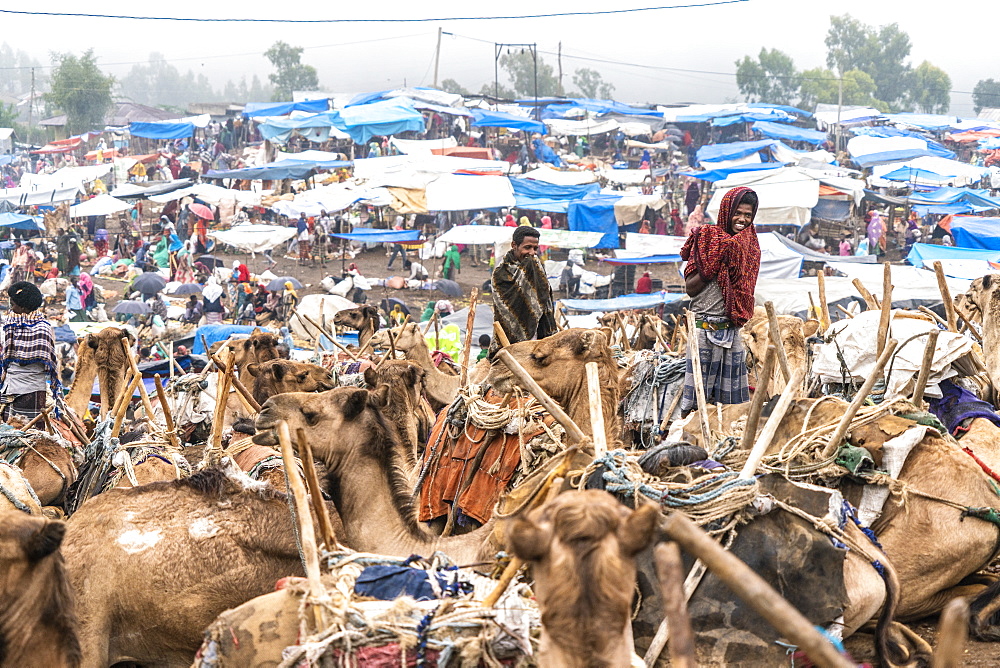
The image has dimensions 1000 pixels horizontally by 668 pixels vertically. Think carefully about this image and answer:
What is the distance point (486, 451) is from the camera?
5.59 metres

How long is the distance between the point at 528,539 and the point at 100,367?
6746 mm

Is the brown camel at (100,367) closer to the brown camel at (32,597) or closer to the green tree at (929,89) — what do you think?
the brown camel at (32,597)

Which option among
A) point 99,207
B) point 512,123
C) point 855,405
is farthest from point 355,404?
point 512,123

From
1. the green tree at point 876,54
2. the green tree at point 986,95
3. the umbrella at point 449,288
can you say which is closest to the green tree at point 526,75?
the green tree at point 876,54

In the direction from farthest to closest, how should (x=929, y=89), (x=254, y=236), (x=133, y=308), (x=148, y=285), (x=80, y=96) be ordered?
1. (x=929, y=89)
2. (x=80, y=96)
3. (x=254, y=236)
4. (x=148, y=285)
5. (x=133, y=308)

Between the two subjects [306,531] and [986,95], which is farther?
[986,95]

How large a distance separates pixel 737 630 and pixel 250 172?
31.1 metres

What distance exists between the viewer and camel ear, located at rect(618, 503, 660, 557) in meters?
2.09

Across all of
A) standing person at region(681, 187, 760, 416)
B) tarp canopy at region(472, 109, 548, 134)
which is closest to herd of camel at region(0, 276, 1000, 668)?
standing person at region(681, 187, 760, 416)

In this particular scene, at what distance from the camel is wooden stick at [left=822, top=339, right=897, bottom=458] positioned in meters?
3.46

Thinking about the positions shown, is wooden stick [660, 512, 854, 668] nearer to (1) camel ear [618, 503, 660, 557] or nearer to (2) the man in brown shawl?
(1) camel ear [618, 503, 660, 557]

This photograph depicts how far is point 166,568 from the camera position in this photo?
14.1ft

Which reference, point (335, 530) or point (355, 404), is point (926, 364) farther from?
point (335, 530)

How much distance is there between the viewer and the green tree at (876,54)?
9456 centimetres
